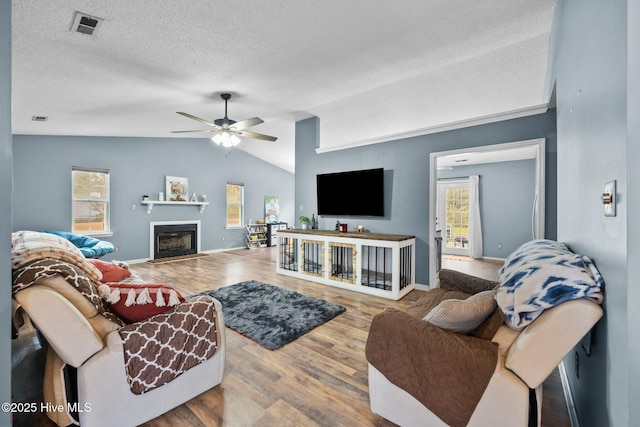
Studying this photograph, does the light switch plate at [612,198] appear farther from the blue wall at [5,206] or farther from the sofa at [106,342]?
the blue wall at [5,206]

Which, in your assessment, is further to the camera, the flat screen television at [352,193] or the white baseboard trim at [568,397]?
the flat screen television at [352,193]

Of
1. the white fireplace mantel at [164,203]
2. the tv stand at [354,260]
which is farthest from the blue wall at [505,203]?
the white fireplace mantel at [164,203]

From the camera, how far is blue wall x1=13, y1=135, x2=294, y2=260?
16.5ft

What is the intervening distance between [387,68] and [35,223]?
665 cm

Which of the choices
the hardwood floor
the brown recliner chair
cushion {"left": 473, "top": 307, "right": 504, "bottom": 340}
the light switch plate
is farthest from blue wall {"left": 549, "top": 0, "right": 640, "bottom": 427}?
the hardwood floor

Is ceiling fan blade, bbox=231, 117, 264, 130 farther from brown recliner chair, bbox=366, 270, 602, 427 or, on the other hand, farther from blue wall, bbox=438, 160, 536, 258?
blue wall, bbox=438, 160, 536, 258

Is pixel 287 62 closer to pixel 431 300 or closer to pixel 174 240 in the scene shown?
pixel 431 300

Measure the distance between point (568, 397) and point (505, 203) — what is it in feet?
19.5

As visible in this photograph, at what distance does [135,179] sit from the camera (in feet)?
20.6

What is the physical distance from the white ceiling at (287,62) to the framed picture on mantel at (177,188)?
2.06 meters

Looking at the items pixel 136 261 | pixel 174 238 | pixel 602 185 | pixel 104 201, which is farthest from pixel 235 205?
pixel 602 185

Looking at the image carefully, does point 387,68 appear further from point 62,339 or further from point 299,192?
point 62,339

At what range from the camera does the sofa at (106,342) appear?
128cm

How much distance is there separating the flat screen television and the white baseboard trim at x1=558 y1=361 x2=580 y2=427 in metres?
2.81
